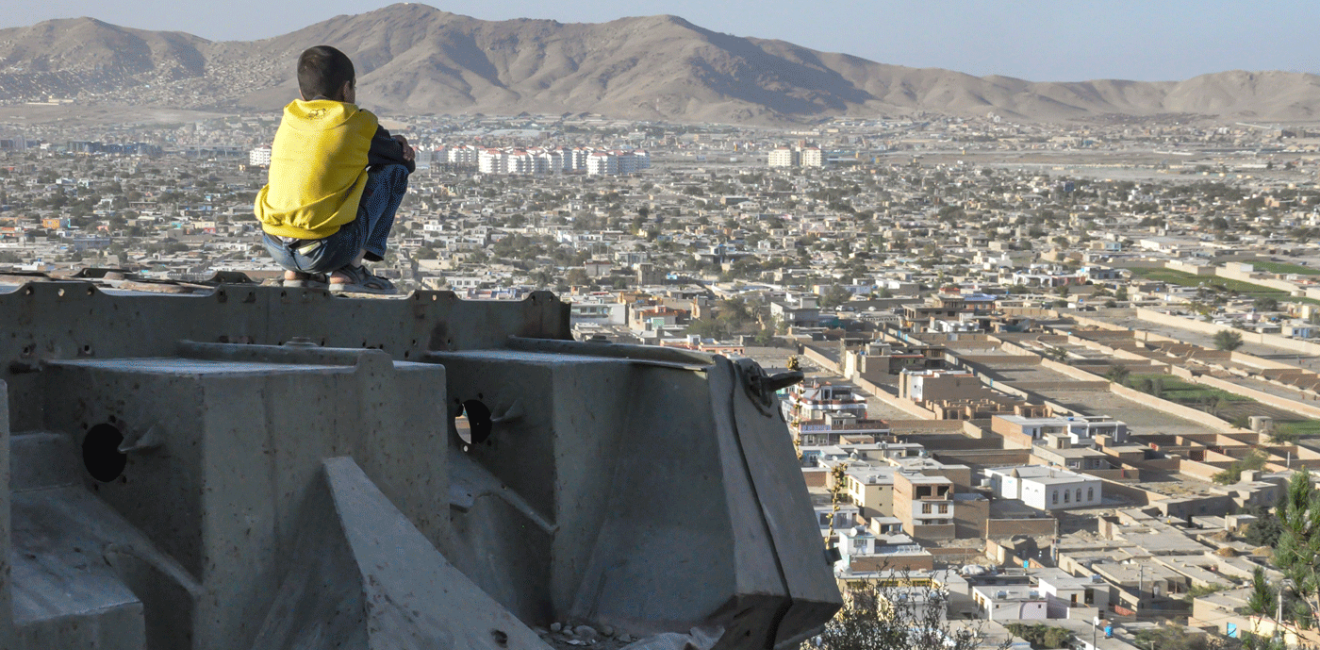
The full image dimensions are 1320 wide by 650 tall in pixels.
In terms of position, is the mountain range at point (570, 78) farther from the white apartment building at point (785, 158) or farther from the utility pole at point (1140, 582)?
the utility pole at point (1140, 582)

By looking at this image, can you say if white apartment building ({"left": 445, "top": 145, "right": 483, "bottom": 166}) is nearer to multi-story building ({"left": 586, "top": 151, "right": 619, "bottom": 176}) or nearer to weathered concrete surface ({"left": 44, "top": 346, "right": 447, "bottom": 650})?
multi-story building ({"left": 586, "top": 151, "right": 619, "bottom": 176})

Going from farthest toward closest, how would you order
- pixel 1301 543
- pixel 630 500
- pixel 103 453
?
pixel 1301 543
pixel 630 500
pixel 103 453

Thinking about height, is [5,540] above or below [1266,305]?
above

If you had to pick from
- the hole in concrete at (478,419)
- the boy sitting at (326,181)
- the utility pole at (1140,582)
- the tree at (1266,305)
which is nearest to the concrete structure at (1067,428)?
the utility pole at (1140,582)

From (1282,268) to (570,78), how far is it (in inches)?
4398

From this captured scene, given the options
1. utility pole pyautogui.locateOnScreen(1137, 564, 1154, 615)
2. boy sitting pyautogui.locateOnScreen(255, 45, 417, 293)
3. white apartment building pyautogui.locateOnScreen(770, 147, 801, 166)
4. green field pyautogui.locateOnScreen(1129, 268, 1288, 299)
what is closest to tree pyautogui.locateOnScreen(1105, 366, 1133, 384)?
green field pyautogui.locateOnScreen(1129, 268, 1288, 299)

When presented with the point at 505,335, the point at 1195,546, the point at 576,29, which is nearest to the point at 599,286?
the point at 1195,546

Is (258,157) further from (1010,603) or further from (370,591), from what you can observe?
(370,591)

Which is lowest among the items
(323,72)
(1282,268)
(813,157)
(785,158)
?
(1282,268)

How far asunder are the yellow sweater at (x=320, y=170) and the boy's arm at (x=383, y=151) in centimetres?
4

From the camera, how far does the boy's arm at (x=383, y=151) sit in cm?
409

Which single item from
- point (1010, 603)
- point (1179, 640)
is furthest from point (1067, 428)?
point (1179, 640)

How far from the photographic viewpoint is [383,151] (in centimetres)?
411

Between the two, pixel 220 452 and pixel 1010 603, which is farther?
pixel 1010 603
